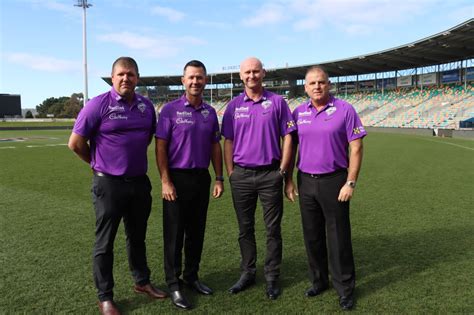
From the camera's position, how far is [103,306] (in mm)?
2902

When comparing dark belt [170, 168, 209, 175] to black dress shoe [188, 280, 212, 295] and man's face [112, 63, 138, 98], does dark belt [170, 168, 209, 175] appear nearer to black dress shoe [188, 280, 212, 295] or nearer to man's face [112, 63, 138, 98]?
man's face [112, 63, 138, 98]

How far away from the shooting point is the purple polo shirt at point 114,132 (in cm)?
288

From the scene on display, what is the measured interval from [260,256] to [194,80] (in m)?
2.08

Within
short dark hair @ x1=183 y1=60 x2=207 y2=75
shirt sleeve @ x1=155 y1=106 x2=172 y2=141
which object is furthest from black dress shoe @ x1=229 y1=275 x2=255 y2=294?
short dark hair @ x1=183 y1=60 x2=207 y2=75

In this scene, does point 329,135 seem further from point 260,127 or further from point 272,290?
point 272,290

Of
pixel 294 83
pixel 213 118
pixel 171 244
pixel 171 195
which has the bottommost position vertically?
pixel 171 244

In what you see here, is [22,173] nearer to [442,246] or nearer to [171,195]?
[171,195]

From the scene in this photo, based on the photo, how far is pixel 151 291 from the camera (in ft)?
10.5

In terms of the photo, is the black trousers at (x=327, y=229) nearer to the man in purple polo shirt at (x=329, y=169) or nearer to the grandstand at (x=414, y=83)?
A: the man in purple polo shirt at (x=329, y=169)

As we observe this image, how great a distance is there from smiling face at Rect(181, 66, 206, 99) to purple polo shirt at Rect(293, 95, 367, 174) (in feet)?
2.95

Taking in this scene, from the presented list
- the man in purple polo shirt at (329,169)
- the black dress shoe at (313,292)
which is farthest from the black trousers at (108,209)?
the black dress shoe at (313,292)

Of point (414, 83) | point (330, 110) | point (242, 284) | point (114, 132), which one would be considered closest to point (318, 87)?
point (330, 110)

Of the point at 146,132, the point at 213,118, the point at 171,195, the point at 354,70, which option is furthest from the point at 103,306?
the point at 354,70

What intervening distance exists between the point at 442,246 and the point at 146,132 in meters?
3.52
